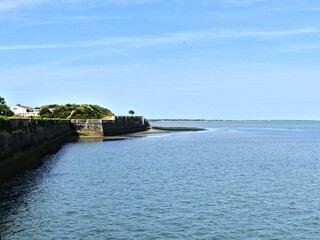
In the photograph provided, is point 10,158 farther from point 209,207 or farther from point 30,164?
point 209,207

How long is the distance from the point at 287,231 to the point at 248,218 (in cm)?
225

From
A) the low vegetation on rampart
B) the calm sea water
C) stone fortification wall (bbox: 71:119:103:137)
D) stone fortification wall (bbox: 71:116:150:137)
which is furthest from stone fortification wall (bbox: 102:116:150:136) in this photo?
the calm sea water

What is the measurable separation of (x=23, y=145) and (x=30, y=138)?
15.6 feet

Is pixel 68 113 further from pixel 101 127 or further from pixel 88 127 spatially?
pixel 101 127

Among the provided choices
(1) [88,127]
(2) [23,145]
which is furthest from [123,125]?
(2) [23,145]

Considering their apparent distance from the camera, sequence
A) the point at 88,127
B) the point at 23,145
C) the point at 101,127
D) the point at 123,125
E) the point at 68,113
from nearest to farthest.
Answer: the point at 23,145, the point at 88,127, the point at 101,127, the point at 123,125, the point at 68,113

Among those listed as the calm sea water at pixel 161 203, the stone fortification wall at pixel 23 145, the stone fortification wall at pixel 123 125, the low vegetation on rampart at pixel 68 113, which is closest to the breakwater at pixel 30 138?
the stone fortification wall at pixel 23 145

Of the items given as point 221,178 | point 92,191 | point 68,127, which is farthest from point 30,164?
point 68,127

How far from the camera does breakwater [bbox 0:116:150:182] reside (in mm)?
30438

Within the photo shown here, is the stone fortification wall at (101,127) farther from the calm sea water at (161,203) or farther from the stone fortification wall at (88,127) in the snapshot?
the calm sea water at (161,203)

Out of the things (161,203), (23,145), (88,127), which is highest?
(88,127)

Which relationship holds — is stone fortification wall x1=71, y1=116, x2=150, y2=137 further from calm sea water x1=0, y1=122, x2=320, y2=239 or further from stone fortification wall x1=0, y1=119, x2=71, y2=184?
calm sea water x1=0, y1=122, x2=320, y2=239

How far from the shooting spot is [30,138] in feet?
142

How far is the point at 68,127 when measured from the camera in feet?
286
